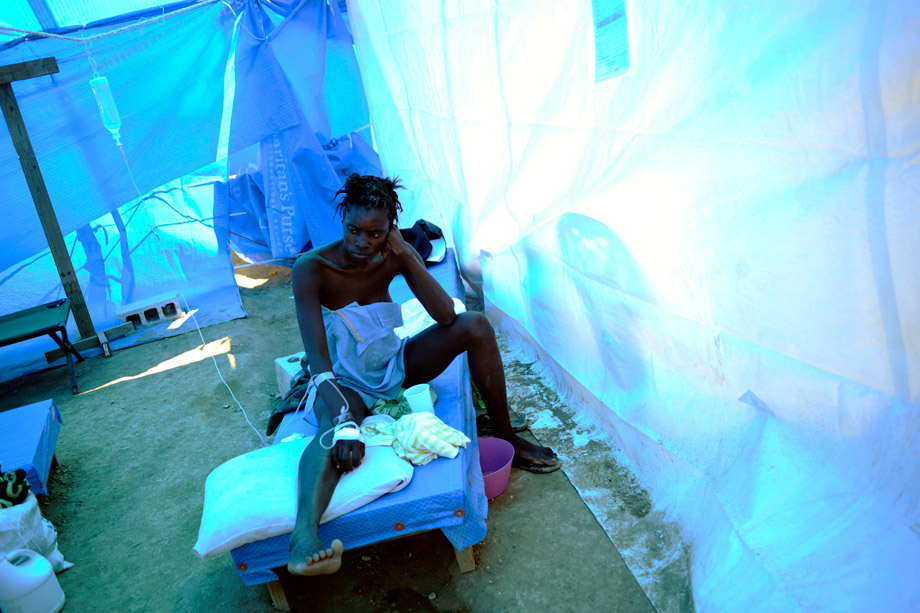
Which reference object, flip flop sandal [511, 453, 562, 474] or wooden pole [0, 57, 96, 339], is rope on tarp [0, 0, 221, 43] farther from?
flip flop sandal [511, 453, 562, 474]

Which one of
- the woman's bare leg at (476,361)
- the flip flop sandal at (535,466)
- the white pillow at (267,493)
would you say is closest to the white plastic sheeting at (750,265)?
the flip flop sandal at (535,466)

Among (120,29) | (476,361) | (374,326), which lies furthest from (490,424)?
(120,29)

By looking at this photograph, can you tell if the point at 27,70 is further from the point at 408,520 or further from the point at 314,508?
the point at 408,520

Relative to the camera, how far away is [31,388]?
184 inches

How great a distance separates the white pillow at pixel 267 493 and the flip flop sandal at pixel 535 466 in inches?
28.5

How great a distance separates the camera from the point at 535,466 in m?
2.72

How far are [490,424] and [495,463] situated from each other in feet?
1.36

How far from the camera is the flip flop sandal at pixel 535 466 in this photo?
8.87 ft

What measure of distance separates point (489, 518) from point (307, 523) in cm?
81

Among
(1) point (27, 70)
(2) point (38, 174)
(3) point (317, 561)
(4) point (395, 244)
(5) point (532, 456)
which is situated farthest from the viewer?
(2) point (38, 174)

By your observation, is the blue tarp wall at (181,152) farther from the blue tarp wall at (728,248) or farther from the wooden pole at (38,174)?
the blue tarp wall at (728,248)

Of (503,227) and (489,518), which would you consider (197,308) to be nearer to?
(503,227)

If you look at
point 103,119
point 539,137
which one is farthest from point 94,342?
point 539,137

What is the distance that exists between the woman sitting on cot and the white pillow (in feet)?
0.78
